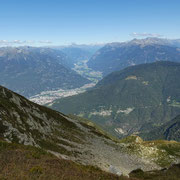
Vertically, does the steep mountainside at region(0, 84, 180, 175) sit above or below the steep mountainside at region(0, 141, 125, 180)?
below

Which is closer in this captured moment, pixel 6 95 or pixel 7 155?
pixel 7 155

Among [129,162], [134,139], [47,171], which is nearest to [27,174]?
[47,171]

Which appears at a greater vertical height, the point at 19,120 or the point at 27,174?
the point at 27,174

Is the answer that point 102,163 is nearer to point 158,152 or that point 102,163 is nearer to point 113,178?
point 113,178

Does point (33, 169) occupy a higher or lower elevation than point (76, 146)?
higher

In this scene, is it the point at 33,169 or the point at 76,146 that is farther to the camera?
the point at 76,146

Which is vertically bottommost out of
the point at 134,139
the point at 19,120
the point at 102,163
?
the point at 134,139

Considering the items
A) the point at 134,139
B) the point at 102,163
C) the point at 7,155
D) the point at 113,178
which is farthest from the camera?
the point at 134,139

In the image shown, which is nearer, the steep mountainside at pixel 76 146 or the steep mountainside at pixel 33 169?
the steep mountainside at pixel 33 169

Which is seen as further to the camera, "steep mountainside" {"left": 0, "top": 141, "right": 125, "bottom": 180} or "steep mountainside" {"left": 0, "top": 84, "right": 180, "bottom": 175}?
"steep mountainside" {"left": 0, "top": 84, "right": 180, "bottom": 175}

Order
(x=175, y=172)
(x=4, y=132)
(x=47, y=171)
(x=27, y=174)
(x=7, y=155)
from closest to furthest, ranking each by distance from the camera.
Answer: (x=27, y=174)
(x=47, y=171)
(x=7, y=155)
(x=175, y=172)
(x=4, y=132)

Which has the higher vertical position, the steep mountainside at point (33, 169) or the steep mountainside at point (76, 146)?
the steep mountainside at point (33, 169)
